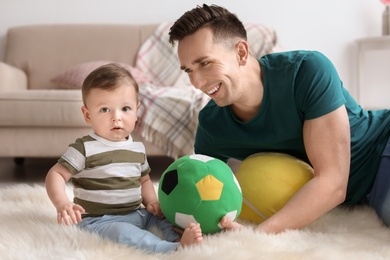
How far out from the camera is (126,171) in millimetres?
1377

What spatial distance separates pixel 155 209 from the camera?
55.5 inches

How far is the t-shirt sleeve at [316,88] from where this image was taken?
4.47ft

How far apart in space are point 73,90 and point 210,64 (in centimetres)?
167

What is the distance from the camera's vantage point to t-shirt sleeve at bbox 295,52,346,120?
136cm

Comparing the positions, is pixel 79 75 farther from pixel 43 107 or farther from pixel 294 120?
pixel 294 120

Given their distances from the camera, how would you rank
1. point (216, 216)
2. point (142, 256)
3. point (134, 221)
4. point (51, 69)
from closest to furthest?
1. point (142, 256)
2. point (216, 216)
3. point (134, 221)
4. point (51, 69)

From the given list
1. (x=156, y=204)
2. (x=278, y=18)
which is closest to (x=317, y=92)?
(x=156, y=204)

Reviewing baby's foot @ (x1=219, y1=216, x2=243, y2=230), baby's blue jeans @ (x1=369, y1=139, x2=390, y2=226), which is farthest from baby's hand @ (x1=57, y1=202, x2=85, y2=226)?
baby's blue jeans @ (x1=369, y1=139, x2=390, y2=226)

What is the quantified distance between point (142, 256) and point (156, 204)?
0.30 metres

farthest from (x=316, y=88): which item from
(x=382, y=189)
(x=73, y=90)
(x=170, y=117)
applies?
(x=73, y=90)

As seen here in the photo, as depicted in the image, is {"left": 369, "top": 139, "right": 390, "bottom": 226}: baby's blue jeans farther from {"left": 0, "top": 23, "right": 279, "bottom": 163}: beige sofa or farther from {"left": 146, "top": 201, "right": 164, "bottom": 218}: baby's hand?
{"left": 0, "top": 23, "right": 279, "bottom": 163}: beige sofa

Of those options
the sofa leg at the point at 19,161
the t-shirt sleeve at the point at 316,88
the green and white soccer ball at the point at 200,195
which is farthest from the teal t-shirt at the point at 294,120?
the sofa leg at the point at 19,161

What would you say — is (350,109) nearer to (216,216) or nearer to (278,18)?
(216,216)

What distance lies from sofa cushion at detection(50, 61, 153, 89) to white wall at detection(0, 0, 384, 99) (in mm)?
722
